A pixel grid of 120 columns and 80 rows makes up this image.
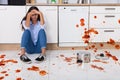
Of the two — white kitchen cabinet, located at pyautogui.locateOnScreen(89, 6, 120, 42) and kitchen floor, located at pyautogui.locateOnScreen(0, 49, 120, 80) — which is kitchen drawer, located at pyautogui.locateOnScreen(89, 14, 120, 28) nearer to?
white kitchen cabinet, located at pyautogui.locateOnScreen(89, 6, 120, 42)

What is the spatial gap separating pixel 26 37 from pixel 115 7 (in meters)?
1.46

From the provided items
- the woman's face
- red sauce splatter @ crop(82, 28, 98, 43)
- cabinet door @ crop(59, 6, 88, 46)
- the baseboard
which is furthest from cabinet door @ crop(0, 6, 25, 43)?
red sauce splatter @ crop(82, 28, 98, 43)

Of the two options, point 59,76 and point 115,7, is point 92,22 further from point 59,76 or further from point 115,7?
point 59,76

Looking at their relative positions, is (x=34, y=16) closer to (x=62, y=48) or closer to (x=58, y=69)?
(x=62, y=48)

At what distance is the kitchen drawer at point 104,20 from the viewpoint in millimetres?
3723

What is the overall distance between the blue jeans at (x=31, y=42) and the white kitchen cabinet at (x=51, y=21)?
290mm

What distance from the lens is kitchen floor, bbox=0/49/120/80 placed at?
2668mm

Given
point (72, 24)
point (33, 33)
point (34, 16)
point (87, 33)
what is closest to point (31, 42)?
point (33, 33)

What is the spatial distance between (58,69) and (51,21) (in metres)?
1.02

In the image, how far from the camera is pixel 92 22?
12.3ft

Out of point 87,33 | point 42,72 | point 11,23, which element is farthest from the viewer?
point 87,33

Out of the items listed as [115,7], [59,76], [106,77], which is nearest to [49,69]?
[59,76]

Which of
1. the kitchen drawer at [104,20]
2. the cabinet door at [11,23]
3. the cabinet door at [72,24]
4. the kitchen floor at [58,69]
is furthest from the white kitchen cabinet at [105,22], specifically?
the cabinet door at [11,23]

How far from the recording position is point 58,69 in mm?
2914
